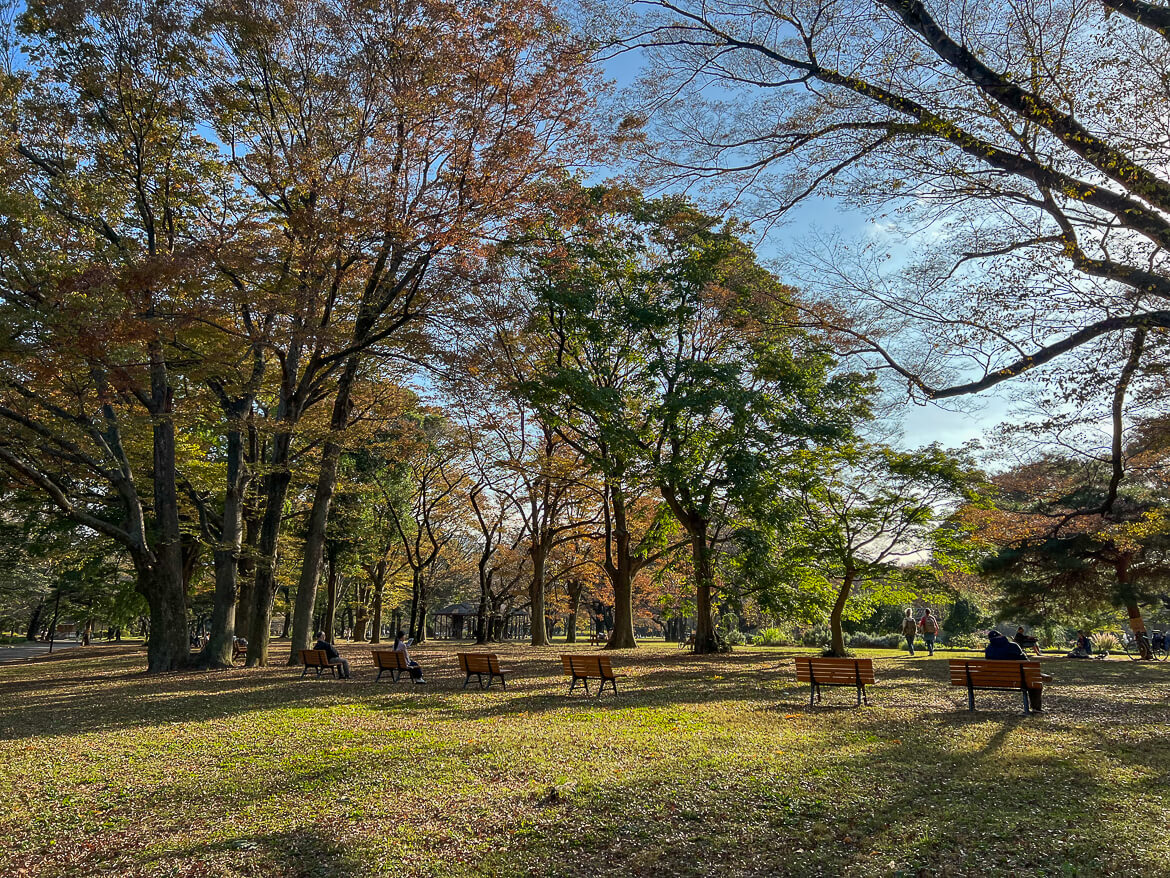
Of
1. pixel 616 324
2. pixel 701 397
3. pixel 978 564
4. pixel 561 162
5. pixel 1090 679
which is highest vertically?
pixel 561 162

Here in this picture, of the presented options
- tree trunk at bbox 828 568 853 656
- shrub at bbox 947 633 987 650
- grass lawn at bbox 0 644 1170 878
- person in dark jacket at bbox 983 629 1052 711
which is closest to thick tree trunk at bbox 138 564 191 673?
Result: grass lawn at bbox 0 644 1170 878

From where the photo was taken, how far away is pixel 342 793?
556 cm

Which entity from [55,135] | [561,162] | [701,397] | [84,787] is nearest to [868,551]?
[701,397]

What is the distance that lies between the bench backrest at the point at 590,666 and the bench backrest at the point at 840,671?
121 inches

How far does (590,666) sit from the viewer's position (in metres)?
11.3

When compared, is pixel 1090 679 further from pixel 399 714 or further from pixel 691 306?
pixel 399 714

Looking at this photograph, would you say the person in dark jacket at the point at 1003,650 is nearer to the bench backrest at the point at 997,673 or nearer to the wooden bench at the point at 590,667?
the bench backrest at the point at 997,673

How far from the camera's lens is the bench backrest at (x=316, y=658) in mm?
14125

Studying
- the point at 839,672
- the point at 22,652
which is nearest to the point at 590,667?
the point at 839,672

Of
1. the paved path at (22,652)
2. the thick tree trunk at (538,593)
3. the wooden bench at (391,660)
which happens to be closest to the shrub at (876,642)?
the thick tree trunk at (538,593)

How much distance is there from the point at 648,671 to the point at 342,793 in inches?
434

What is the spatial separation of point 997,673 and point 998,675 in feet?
0.11

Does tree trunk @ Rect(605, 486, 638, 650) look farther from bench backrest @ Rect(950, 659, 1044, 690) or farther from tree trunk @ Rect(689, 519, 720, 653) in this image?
bench backrest @ Rect(950, 659, 1044, 690)

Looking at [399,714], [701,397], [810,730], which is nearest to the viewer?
[810,730]
